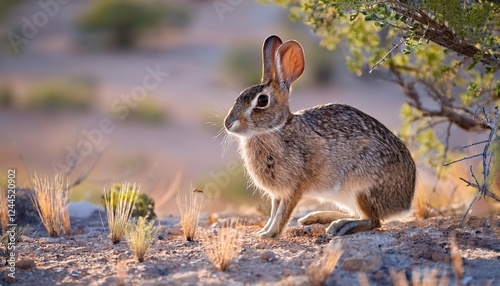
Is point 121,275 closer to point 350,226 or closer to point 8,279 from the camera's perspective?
point 8,279

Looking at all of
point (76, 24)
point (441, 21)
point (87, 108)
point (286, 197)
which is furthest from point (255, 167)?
point (76, 24)

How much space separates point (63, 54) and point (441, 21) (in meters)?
24.2

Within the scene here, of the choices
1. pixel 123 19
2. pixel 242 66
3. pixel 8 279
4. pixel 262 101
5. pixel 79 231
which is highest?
pixel 123 19

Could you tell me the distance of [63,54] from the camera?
1136 inches

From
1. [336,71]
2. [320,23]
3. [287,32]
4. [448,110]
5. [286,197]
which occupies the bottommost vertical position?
[286,197]

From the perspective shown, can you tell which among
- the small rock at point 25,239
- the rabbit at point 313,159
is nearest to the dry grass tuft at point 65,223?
the small rock at point 25,239

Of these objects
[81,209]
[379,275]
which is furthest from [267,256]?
[81,209]

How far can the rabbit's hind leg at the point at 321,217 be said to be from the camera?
23.5 ft

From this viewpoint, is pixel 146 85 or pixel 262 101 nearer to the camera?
pixel 262 101

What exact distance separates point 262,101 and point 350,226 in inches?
51.3

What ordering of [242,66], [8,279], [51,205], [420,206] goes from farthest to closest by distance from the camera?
[242,66]
[420,206]
[51,205]
[8,279]

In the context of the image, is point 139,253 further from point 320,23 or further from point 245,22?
point 245,22

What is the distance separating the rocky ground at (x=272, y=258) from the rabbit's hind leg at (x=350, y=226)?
0.42 ft

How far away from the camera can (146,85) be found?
83.3 feet
